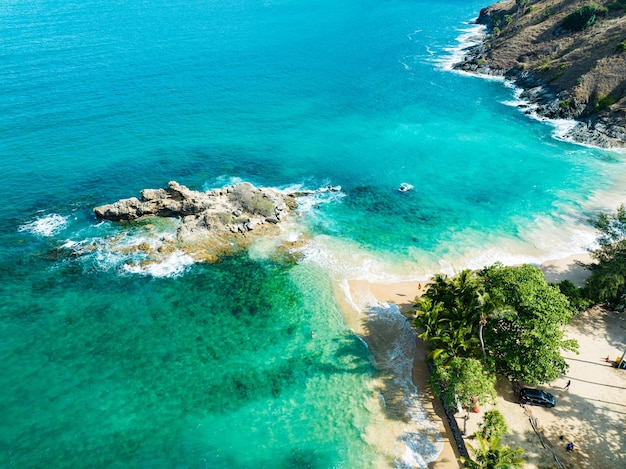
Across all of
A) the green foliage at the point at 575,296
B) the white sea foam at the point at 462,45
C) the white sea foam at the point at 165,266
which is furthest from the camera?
the white sea foam at the point at 462,45

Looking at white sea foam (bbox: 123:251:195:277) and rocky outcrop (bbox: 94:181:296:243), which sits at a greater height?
rocky outcrop (bbox: 94:181:296:243)

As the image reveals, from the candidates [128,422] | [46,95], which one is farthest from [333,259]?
[46,95]

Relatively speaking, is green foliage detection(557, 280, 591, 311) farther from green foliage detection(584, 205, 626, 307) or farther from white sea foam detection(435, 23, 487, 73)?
white sea foam detection(435, 23, 487, 73)

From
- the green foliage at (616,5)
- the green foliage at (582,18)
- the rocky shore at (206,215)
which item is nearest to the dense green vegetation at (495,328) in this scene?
the rocky shore at (206,215)

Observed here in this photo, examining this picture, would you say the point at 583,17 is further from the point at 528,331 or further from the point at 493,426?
the point at 493,426

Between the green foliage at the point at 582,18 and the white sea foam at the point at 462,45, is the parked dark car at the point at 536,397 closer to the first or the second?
the white sea foam at the point at 462,45

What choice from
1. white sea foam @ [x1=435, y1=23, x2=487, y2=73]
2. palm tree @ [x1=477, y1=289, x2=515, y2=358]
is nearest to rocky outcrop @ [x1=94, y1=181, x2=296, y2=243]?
palm tree @ [x1=477, y1=289, x2=515, y2=358]
